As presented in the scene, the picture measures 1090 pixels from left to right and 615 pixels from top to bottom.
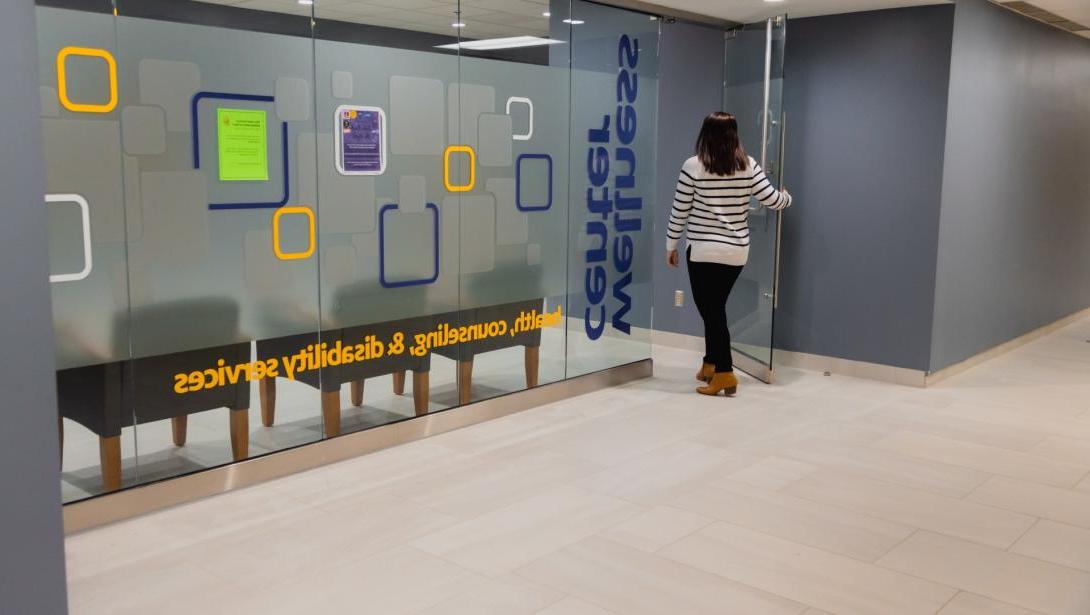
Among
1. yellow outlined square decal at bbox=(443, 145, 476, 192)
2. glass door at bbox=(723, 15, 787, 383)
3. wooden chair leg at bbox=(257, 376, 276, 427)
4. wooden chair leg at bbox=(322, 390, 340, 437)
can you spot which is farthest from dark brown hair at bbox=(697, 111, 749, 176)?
wooden chair leg at bbox=(257, 376, 276, 427)

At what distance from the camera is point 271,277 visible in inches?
162

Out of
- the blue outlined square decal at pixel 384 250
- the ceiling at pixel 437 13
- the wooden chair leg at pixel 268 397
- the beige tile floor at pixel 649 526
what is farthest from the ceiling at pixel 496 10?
the beige tile floor at pixel 649 526

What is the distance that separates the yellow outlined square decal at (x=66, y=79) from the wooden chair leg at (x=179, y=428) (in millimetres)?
1247

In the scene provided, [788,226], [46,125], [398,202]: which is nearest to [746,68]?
[788,226]

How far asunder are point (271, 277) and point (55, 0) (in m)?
1.33

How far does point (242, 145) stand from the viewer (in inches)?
154

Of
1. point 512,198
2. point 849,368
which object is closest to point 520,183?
point 512,198

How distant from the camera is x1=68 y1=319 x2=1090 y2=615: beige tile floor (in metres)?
3.21

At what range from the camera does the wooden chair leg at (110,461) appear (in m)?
3.71

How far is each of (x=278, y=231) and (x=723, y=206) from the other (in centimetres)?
274

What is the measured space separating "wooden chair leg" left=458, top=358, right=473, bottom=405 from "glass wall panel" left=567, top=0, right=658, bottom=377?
79 cm

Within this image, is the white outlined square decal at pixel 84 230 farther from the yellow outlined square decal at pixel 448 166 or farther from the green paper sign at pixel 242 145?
the yellow outlined square decal at pixel 448 166

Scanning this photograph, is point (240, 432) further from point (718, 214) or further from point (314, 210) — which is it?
point (718, 214)

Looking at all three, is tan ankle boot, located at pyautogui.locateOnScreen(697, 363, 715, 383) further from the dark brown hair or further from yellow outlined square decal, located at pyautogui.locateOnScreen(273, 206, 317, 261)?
yellow outlined square decal, located at pyautogui.locateOnScreen(273, 206, 317, 261)
